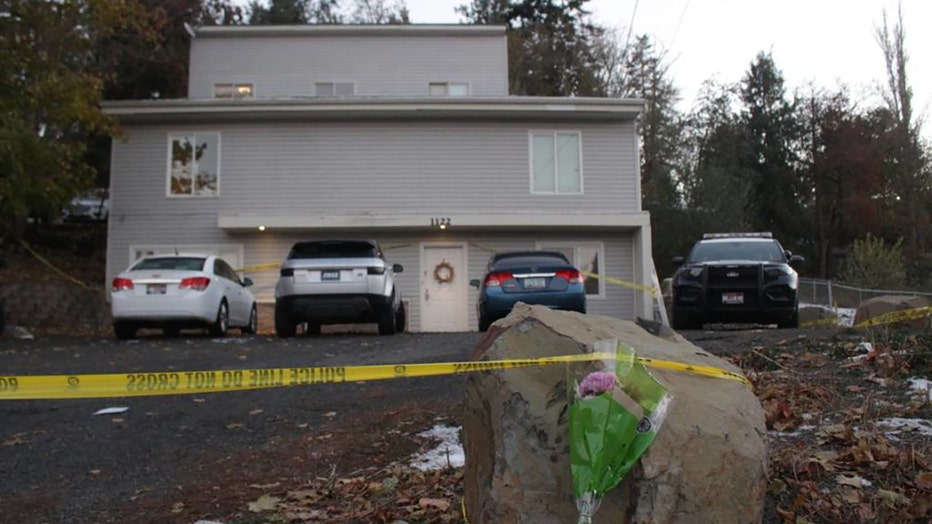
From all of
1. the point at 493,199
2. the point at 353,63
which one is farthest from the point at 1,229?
the point at 493,199

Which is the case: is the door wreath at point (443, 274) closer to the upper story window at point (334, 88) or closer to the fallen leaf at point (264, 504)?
the upper story window at point (334, 88)

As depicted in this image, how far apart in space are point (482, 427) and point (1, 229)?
2234 centimetres

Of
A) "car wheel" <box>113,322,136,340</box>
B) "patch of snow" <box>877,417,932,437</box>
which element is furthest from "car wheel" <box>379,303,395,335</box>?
"patch of snow" <box>877,417,932,437</box>

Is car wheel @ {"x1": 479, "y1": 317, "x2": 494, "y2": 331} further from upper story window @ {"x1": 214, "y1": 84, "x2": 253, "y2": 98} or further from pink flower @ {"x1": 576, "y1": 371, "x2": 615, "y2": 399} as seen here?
upper story window @ {"x1": 214, "y1": 84, "x2": 253, "y2": 98}

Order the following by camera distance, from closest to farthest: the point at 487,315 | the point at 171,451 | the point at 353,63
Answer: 1. the point at 171,451
2. the point at 487,315
3. the point at 353,63

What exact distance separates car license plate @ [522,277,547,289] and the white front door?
7.78 m

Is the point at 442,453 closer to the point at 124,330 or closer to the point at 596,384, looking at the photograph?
the point at 596,384

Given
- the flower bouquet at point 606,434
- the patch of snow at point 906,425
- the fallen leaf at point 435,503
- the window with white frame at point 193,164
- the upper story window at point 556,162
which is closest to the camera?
the flower bouquet at point 606,434

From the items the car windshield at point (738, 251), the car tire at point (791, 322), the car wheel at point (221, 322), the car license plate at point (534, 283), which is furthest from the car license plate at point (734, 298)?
the car wheel at point (221, 322)

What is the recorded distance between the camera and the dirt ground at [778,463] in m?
4.10

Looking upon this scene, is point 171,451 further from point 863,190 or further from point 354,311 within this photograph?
point 863,190

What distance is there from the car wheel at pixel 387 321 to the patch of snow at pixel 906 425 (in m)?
9.44

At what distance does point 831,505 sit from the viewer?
12.8 ft

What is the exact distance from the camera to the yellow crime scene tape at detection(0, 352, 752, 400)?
366 cm
